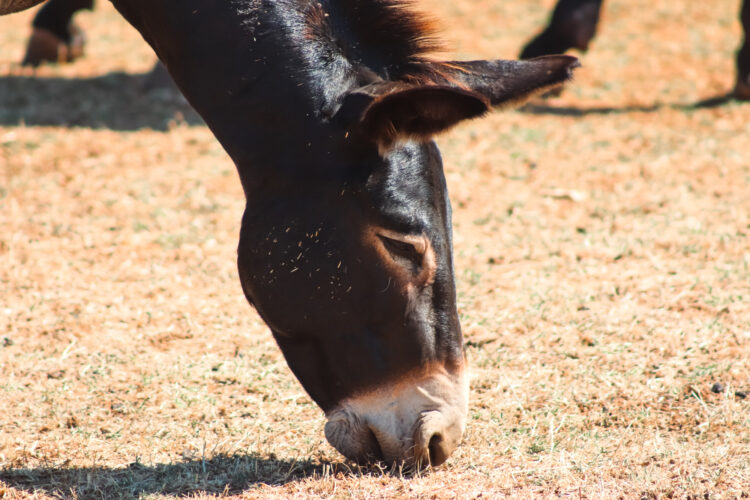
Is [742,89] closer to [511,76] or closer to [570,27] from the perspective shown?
[570,27]

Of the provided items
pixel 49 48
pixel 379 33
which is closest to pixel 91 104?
pixel 49 48

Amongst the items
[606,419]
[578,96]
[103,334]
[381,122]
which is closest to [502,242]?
[606,419]

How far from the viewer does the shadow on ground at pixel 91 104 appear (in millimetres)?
6824

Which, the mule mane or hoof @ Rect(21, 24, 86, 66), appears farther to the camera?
hoof @ Rect(21, 24, 86, 66)

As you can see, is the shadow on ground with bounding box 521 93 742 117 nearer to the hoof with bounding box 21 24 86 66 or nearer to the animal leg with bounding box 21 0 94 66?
the animal leg with bounding box 21 0 94 66

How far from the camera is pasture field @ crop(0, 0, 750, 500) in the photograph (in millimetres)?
2721

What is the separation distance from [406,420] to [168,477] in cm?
79

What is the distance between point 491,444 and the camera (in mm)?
2908

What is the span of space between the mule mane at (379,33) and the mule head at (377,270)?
92mm

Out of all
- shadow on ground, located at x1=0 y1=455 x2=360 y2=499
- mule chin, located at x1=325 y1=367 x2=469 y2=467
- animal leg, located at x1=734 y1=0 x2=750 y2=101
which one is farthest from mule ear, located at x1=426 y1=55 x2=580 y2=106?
animal leg, located at x1=734 y1=0 x2=750 y2=101

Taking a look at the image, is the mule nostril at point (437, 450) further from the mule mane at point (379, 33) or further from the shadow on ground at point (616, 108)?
the shadow on ground at point (616, 108)

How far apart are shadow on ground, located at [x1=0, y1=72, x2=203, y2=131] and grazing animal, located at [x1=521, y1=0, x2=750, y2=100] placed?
2899mm

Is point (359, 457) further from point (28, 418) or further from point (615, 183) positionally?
point (615, 183)

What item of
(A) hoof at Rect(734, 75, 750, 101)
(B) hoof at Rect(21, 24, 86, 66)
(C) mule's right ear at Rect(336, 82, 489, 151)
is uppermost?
(C) mule's right ear at Rect(336, 82, 489, 151)
